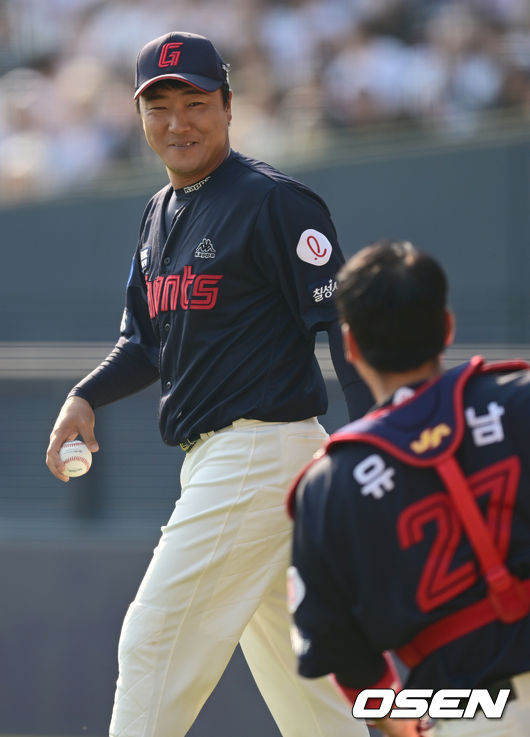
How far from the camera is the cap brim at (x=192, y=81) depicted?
10.9 ft

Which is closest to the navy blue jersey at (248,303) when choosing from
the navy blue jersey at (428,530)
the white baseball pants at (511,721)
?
the navy blue jersey at (428,530)

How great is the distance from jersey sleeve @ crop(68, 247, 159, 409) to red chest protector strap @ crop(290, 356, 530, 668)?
1.70 m

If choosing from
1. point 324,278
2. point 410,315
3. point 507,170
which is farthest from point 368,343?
point 507,170

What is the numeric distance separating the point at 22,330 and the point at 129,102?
285 cm

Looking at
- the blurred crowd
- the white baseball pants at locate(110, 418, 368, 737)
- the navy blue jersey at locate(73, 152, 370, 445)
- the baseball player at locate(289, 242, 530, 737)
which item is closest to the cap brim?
the navy blue jersey at locate(73, 152, 370, 445)

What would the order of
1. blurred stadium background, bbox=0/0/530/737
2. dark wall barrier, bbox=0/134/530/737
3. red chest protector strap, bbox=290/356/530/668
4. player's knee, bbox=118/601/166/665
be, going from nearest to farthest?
red chest protector strap, bbox=290/356/530/668, player's knee, bbox=118/601/166/665, dark wall barrier, bbox=0/134/530/737, blurred stadium background, bbox=0/0/530/737

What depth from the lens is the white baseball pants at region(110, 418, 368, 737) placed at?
3.16 m

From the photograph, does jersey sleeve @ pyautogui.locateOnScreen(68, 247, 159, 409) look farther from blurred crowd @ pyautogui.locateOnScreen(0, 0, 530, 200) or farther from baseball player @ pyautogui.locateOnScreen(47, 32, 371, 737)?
blurred crowd @ pyautogui.locateOnScreen(0, 0, 530, 200)

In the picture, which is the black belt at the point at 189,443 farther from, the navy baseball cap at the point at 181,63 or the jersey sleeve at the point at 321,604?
the jersey sleeve at the point at 321,604

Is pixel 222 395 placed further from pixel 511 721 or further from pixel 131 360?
pixel 511 721

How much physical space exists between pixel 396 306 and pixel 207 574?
4.27 ft

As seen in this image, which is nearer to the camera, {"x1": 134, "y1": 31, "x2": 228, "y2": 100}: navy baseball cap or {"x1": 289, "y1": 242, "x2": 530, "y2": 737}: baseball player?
{"x1": 289, "y1": 242, "x2": 530, "y2": 737}: baseball player

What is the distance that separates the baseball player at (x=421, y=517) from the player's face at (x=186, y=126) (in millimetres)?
1328

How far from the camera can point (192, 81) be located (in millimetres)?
3326
